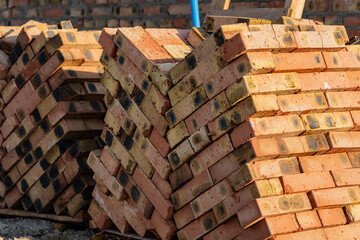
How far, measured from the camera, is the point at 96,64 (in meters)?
3.56

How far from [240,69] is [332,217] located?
0.71m

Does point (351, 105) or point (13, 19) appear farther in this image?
point (13, 19)

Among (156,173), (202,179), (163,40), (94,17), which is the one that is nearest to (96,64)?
(163,40)

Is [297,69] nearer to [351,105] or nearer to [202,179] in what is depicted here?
[351,105]

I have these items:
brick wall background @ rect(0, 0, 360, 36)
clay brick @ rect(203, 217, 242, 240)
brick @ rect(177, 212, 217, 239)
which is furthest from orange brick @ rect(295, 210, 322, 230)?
brick wall background @ rect(0, 0, 360, 36)

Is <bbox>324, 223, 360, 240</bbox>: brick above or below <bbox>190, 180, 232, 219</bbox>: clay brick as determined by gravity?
below

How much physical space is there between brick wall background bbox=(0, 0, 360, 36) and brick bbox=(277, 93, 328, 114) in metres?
1.99

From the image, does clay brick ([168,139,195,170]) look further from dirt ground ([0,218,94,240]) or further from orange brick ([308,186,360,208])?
dirt ground ([0,218,94,240])

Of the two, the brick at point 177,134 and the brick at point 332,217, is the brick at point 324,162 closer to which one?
the brick at point 332,217

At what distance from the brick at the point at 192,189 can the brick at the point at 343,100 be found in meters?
0.60

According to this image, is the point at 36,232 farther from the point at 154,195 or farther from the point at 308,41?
the point at 308,41

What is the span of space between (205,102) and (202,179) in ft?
1.06

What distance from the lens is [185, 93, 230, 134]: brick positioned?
2.56m

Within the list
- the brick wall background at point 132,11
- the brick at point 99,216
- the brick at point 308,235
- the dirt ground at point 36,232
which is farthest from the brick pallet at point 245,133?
the brick wall background at point 132,11
